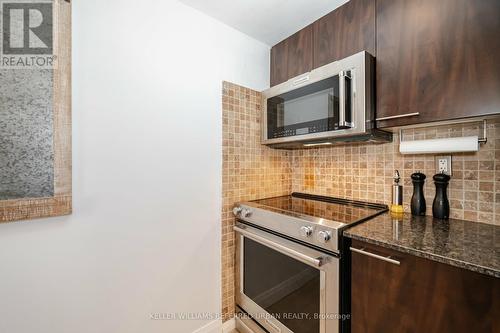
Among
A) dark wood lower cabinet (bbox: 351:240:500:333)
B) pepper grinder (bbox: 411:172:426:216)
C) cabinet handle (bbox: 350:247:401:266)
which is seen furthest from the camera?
pepper grinder (bbox: 411:172:426:216)

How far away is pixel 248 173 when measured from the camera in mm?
1742

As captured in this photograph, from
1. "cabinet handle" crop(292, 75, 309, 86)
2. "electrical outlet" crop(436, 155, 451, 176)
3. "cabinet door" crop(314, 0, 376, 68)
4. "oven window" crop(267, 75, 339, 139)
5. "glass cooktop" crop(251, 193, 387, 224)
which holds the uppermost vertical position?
"cabinet door" crop(314, 0, 376, 68)

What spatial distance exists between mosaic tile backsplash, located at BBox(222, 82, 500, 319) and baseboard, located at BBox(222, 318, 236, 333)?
0.16ft

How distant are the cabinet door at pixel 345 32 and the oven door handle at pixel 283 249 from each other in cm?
112

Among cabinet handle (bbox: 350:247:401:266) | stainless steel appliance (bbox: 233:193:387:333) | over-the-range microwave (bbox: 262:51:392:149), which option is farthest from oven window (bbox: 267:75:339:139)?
cabinet handle (bbox: 350:247:401:266)

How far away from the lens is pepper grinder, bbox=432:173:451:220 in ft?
3.94

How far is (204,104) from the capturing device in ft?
4.96

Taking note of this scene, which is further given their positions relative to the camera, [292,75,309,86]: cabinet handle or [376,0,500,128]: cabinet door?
[292,75,309,86]: cabinet handle

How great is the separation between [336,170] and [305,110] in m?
0.59

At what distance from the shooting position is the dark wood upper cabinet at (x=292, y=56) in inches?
60.3

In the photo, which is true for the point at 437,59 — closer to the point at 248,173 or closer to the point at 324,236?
the point at 324,236

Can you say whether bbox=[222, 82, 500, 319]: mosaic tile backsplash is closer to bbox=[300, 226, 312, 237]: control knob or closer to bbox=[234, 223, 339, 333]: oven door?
bbox=[234, 223, 339, 333]: oven door

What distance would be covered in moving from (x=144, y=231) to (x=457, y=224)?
165 centimetres
